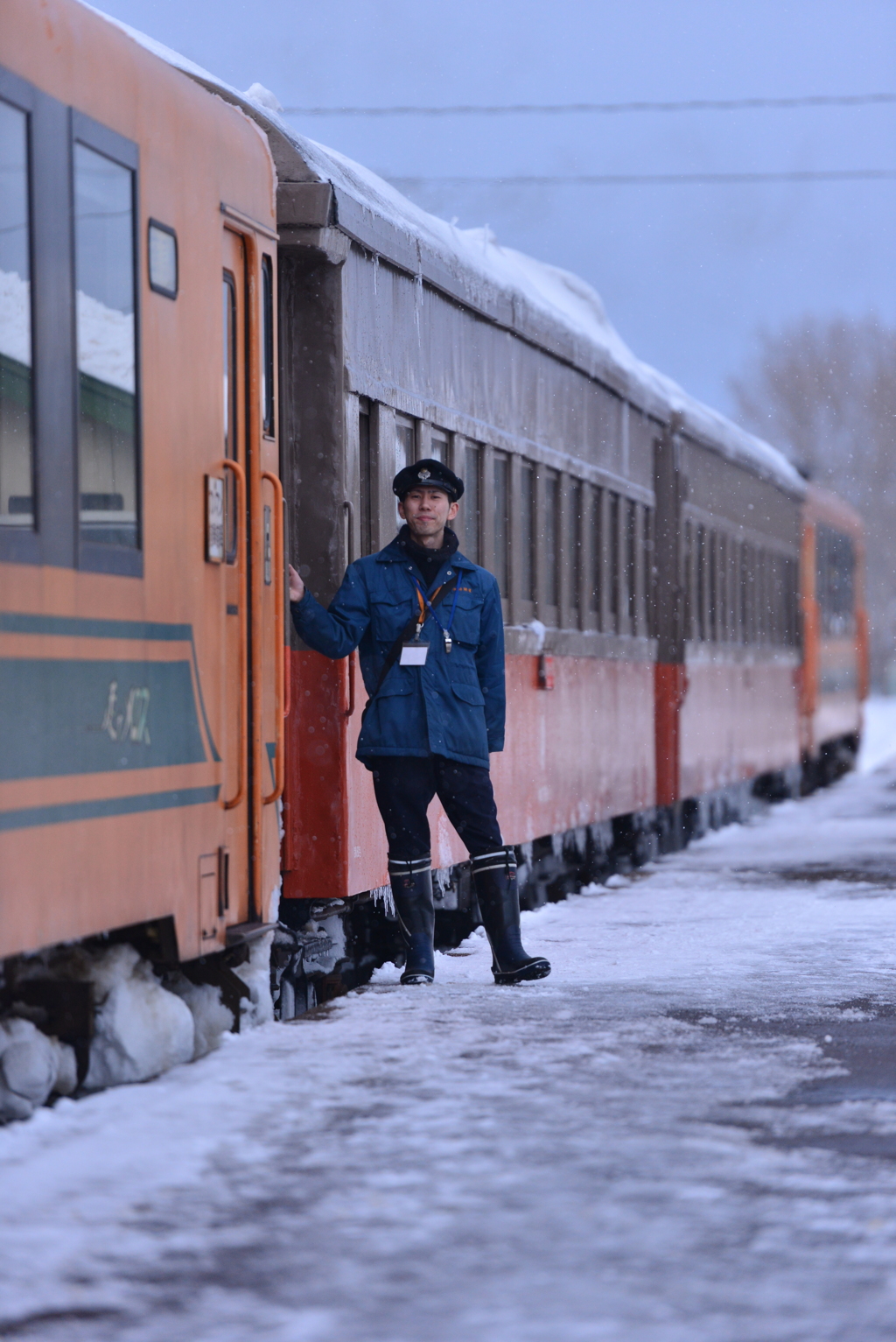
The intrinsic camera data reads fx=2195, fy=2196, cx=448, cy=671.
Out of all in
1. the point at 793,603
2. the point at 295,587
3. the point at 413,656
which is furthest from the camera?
the point at 793,603

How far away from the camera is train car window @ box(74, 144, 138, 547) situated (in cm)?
558

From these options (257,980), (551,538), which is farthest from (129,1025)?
(551,538)

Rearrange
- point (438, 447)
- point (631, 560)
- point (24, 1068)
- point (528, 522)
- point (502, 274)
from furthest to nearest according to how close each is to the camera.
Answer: point (631, 560) < point (528, 522) < point (502, 274) < point (438, 447) < point (24, 1068)

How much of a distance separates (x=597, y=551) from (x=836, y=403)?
6754 centimetres

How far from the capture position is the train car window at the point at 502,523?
34.2 ft

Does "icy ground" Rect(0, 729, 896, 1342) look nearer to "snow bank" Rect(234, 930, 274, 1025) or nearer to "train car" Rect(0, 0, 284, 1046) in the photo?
"snow bank" Rect(234, 930, 274, 1025)

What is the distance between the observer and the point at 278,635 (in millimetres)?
7000

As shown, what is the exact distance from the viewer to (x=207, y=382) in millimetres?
6461

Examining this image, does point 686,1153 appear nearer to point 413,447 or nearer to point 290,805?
point 290,805

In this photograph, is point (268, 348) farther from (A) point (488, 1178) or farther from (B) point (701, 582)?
(B) point (701, 582)

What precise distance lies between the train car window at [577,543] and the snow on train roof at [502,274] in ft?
2.37

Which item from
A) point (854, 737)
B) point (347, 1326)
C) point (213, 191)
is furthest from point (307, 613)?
point (854, 737)

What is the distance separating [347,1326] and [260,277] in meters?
4.05

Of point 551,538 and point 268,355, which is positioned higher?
point 268,355
